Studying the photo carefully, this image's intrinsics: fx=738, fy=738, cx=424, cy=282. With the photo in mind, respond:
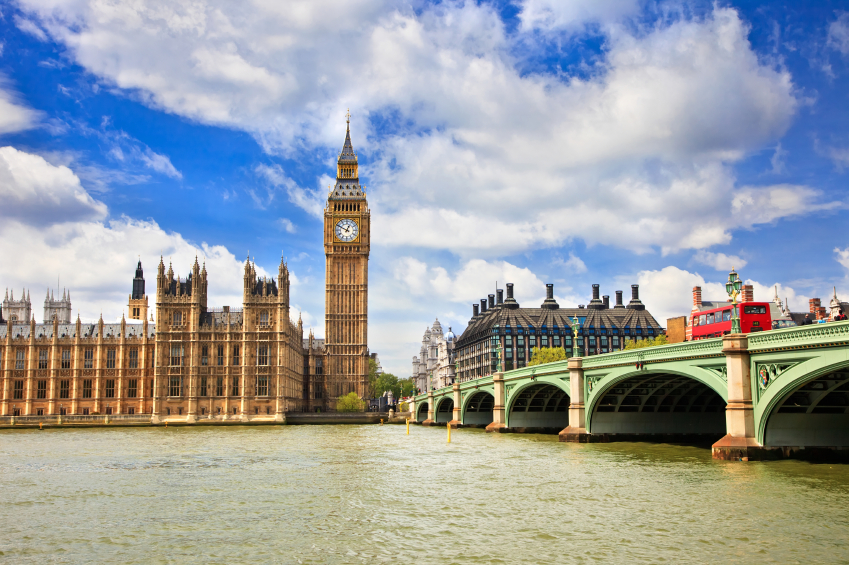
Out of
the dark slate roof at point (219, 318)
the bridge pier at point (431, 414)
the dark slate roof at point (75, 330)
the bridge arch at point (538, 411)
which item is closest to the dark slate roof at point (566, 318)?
the bridge pier at point (431, 414)

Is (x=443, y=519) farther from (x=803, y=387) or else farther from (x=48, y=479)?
(x=48, y=479)

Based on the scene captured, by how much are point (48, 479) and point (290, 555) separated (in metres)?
21.1

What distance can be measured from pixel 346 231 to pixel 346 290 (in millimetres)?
11454

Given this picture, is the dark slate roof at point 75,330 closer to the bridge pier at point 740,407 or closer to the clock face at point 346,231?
the clock face at point 346,231

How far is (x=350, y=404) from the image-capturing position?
124 meters

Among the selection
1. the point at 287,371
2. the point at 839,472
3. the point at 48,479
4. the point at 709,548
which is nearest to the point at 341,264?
the point at 287,371

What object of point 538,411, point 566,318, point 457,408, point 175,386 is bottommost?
point 457,408

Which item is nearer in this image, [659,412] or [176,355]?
[659,412]

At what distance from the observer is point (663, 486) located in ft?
96.0

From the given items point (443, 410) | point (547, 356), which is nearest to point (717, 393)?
point (443, 410)

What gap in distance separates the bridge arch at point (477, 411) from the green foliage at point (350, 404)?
38239 mm

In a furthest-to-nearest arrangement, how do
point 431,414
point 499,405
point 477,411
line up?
point 431,414
point 477,411
point 499,405

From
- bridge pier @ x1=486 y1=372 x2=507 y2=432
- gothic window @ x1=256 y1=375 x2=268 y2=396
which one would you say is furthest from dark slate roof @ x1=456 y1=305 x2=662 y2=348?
bridge pier @ x1=486 y1=372 x2=507 y2=432

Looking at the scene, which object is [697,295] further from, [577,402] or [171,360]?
[171,360]
